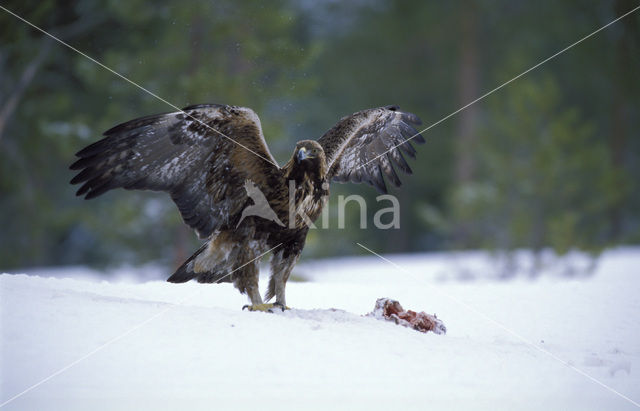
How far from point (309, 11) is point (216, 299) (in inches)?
482

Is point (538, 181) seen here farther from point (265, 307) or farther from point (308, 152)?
point (265, 307)

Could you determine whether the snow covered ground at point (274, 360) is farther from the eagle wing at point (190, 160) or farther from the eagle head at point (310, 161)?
the eagle head at point (310, 161)

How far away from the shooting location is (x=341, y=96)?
709 inches

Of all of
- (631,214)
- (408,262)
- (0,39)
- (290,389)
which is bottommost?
(290,389)

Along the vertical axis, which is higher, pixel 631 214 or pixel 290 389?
pixel 631 214

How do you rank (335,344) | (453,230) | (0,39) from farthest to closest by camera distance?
(453,230)
(0,39)
(335,344)

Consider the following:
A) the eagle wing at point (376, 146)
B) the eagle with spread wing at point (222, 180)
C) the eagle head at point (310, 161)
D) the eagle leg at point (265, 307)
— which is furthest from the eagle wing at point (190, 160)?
the eagle wing at point (376, 146)

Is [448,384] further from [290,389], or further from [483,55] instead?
[483,55]

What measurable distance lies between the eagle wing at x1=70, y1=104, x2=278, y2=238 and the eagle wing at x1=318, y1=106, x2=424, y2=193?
3.42 feet

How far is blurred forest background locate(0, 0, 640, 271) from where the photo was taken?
980 cm

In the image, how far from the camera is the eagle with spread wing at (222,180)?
4562 mm

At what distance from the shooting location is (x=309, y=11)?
16.3 meters

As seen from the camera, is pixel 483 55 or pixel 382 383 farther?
pixel 483 55

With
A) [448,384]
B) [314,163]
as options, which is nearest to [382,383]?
[448,384]
